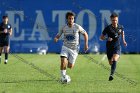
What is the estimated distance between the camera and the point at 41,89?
1558cm

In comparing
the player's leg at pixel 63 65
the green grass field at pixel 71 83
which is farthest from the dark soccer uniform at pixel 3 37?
the player's leg at pixel 63 65

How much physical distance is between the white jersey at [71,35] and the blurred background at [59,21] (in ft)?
70.0

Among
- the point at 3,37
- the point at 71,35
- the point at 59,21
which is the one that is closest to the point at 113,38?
the point at 71,35

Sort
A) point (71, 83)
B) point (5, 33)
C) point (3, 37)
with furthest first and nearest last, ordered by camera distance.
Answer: point (3, 37)
point (5, 33)
point (71, 83)

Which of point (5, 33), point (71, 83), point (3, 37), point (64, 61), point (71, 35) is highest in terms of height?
point (71, 35)

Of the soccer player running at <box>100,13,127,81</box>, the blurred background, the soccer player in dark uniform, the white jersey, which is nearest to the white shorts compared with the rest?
the white jersey

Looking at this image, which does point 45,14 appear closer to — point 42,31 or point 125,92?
point 42,31

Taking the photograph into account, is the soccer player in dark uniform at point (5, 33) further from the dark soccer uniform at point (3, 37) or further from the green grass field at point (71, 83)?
the green grass field at point (71, 83)

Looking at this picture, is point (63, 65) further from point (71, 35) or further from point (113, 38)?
point (113, 38)

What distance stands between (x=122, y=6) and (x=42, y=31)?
5.53 metres

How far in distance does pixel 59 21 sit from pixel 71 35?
22.0m

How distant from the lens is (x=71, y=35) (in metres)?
17.5

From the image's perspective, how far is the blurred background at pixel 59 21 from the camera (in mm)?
39062

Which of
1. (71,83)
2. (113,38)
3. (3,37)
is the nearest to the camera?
(71,83)
